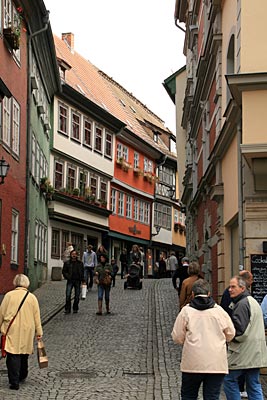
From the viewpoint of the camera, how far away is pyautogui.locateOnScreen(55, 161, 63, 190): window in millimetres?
37475

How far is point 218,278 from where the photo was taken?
1714cm

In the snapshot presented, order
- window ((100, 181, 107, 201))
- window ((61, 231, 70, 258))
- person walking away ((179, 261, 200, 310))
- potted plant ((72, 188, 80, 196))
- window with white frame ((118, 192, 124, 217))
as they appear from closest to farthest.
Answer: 1. person walking away ((179, 261, 200, 310))
2. window ((61, 231, 70, 258))
3. potted plant ((72, 188, 80, 196))
4. window ((100, 181, 107, 201))
5. window with white frame ((118, 192, 124, 217))

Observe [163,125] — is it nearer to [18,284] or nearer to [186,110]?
[186,110]

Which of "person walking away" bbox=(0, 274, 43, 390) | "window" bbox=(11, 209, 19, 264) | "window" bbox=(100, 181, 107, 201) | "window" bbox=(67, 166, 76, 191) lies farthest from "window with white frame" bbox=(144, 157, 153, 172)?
"person walking away" bbox=(0, 274, 43, 390)

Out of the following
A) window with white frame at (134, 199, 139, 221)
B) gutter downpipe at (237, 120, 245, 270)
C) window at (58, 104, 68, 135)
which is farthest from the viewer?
window with white frame at (134, 199, 139, 221)

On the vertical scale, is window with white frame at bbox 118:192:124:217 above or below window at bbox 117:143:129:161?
below

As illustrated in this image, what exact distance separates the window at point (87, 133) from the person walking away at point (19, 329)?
98.8 ft

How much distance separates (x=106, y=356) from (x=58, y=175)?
2461 cm

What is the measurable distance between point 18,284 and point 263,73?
204 inches

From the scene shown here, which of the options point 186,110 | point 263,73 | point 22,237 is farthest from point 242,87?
point 186,110

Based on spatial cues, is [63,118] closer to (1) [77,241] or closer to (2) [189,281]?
(1) [77,241]

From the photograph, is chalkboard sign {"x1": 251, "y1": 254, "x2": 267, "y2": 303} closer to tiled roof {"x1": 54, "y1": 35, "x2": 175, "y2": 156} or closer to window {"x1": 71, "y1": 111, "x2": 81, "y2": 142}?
window {"x1": 71, "y1": 111, "x2": 81, "y2": 142}

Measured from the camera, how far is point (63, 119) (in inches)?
1497

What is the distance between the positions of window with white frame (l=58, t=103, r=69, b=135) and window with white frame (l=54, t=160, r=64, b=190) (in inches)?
66.4
